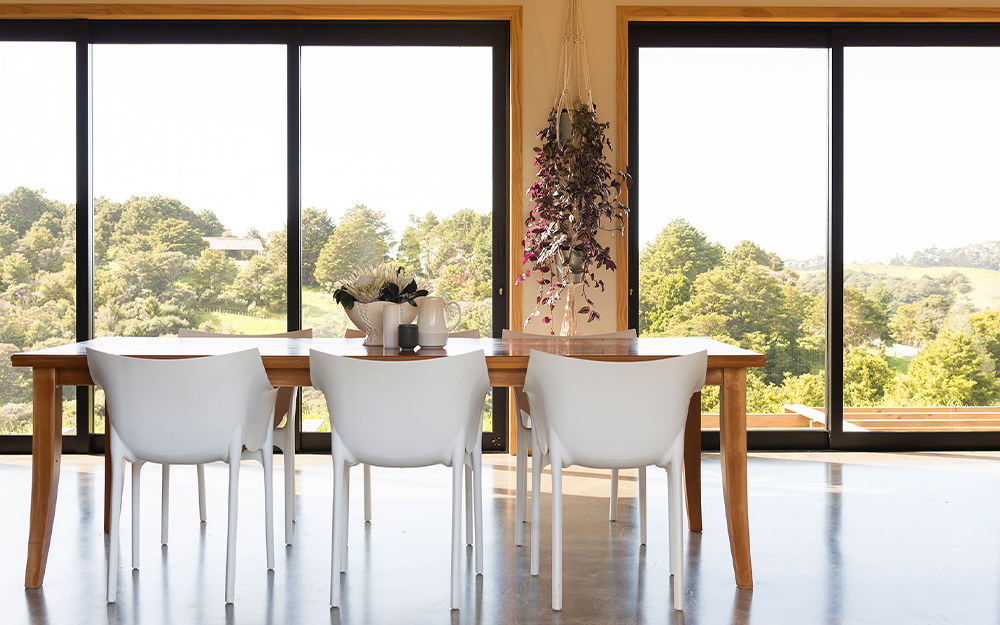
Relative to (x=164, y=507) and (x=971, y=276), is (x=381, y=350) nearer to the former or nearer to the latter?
(x=164, y=507)

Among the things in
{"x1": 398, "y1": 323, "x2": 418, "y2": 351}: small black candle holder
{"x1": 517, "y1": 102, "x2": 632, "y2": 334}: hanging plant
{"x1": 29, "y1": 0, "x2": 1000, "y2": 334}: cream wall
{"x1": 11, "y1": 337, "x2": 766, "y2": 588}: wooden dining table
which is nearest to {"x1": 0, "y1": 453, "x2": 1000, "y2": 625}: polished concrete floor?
{"x1": 11, "y1": 337, "x2": 766, "y2": 588}: wooden dining table

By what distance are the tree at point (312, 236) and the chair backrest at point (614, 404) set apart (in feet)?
8.62

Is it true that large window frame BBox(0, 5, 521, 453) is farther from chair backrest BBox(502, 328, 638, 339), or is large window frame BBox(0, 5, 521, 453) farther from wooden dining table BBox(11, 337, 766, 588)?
wooden dining table BBox(11, 337, 766, 588)

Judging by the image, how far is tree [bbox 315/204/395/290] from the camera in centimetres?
464

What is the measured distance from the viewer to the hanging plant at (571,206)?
14.2ft

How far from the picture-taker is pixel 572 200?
435 centimetres

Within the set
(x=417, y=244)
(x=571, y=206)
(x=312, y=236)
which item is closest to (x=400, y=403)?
(x=571, y=206)

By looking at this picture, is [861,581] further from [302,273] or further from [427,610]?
[302,273]

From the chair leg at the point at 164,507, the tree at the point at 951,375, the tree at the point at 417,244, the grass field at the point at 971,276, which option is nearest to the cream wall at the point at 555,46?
the tree at the point at 417,244

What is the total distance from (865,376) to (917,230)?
931mm

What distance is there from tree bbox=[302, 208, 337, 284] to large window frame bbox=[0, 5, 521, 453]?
0.15 ft

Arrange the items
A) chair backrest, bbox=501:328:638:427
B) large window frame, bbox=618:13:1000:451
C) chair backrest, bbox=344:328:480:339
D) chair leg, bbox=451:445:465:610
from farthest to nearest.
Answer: large window frame, bbox=618:13:1000:451
chair backrest, bbox=344:328:480:339
chair backrest, bbox=501:328:638:427
chair leg, bbox=451:445:465:610

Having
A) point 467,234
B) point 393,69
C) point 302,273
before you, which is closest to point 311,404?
point 302,273

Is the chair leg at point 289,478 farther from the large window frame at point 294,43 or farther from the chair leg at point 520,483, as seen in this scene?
the large window frame at point 294,43
